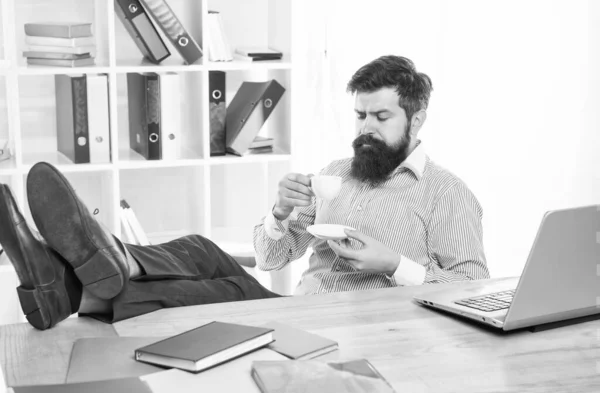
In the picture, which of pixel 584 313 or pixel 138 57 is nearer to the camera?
pixel 584 313

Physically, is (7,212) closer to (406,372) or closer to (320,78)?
(406,372)

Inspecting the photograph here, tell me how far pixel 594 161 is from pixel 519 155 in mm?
380

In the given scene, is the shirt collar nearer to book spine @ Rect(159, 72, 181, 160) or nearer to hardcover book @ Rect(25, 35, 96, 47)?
book spine @ Rect(159, 72, 181, 160)

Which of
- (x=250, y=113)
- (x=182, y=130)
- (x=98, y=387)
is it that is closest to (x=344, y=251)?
(x=98, y=387)

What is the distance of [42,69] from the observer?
3104 millimetres

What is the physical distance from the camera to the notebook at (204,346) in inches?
55.2

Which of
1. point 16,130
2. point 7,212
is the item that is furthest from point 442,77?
point 7,212

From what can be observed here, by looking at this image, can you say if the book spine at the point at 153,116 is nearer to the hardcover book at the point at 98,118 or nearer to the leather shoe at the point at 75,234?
the hardcover book at the point at 98,118

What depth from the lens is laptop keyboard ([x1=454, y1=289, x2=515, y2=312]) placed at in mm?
1731

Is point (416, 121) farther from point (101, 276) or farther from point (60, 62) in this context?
point (60, 62)

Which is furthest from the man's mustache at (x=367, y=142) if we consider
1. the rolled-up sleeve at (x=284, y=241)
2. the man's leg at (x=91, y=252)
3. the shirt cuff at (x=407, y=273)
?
the man's leg at (x=91, y=252)

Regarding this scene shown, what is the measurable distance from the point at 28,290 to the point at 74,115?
1644 mm

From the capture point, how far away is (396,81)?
252cm

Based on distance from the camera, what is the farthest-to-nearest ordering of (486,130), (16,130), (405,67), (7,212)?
(486,130)
(16,130)
(405,67)
(7,212)
